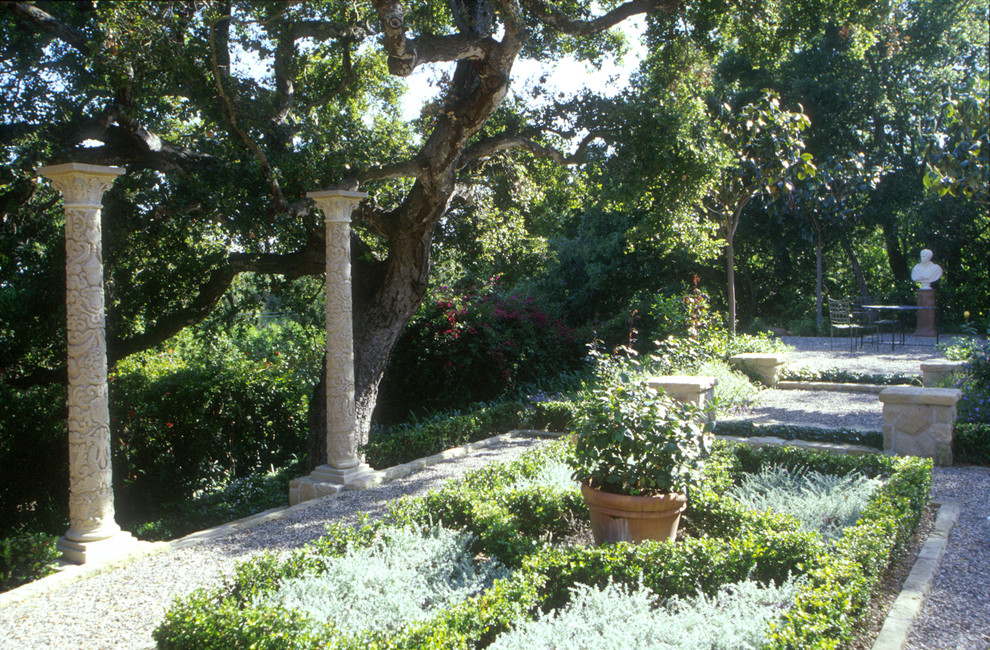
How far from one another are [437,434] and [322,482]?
1881mm

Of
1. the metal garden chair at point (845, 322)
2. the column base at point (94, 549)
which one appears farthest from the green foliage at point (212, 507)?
the metal garden chair at point (845, 322)

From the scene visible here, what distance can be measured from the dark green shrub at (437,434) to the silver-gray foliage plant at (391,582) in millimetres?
3192

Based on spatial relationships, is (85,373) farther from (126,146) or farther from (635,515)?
(635,515)

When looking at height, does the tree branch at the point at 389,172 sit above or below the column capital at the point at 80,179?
above

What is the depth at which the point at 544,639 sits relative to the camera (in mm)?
3184

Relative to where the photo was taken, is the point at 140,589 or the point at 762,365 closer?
the point at 140,589

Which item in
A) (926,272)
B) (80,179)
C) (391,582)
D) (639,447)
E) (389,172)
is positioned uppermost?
(389,172)

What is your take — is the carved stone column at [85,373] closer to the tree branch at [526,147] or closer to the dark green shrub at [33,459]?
the dark green shrub at [33,459]

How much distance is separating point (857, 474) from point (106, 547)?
6.09 m

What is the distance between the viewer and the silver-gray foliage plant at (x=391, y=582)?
3588 mm

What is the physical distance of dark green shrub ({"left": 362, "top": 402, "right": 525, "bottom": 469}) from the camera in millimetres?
7820

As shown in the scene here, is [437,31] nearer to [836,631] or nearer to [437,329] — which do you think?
[437,329]

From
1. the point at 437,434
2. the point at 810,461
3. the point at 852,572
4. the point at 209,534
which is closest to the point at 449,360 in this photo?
the point at 437,434

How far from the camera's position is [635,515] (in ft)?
14.7
